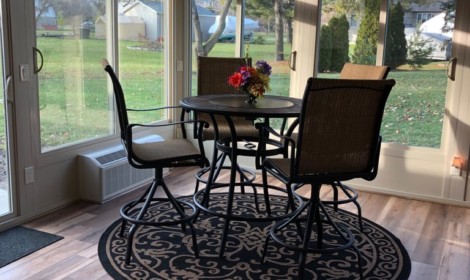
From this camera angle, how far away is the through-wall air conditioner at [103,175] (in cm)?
382

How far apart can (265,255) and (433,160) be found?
1903mm

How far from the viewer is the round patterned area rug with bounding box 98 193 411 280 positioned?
275 centimetres

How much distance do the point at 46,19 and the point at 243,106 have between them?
1.55 metres

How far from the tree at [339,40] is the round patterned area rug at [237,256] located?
157cm

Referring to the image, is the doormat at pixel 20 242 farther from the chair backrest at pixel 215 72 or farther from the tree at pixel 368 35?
the tree at pixel 368 35

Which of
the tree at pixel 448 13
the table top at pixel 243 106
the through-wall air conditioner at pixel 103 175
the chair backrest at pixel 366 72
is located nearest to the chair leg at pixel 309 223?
the table top at pixel 243 106

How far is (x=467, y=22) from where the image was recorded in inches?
151

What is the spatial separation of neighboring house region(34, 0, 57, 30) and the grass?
10 centimetres

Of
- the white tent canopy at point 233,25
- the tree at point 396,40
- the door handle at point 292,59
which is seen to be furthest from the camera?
the white tent canopy at point 233,25

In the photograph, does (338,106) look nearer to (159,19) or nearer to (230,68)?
(230,68)

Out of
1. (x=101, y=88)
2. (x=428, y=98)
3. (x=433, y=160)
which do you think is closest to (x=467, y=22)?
(x=428, y=98)

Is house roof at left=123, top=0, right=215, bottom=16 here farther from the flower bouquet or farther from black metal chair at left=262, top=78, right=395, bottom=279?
black metal chair at left=262, top=78, right=395, bottom=279

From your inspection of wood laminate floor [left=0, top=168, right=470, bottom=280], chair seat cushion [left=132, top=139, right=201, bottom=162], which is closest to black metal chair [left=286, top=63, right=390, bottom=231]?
wood laminate floor [left=0, top=168, right=470, bottom=280]

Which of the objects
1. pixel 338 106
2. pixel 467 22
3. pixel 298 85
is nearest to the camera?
pixel 338 106
